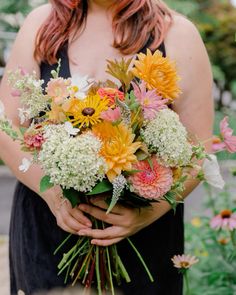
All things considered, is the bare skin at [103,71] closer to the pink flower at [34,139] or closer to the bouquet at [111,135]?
the bouquet at [111,135]

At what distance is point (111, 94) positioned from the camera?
7.43ft

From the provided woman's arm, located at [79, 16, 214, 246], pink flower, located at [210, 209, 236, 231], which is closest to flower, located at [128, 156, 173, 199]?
woman's arm, located at [79, 16, 214, 246]

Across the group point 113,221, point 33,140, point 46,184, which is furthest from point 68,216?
point 33,140

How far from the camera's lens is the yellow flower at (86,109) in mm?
2221

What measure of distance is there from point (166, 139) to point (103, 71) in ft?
1.87

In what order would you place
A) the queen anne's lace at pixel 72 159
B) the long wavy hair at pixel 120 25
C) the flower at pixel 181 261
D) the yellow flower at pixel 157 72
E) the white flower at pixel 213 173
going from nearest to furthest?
the queen anne's lace at pixel 72 159 < the yellow flower at pixel 157 72 < the white flower at pixel 213 173 < the long wavy hair at pixel 120 25 < the flower at pixel 181 261

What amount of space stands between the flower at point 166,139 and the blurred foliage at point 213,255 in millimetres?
1310

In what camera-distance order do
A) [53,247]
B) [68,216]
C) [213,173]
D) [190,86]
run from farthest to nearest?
[53,247] → [190,86] → [68,216] → [213,173]

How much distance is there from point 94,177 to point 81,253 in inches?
15.9

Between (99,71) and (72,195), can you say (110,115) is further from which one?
(99,71)

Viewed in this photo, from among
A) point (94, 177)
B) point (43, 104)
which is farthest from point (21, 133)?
point (94, 177)

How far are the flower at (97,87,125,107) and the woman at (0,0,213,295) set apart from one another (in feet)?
1.43

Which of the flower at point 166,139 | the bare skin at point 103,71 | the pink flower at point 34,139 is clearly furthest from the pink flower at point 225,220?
the pink flower at point 34,139

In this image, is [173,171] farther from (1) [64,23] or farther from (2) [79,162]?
(1) [64,23]
